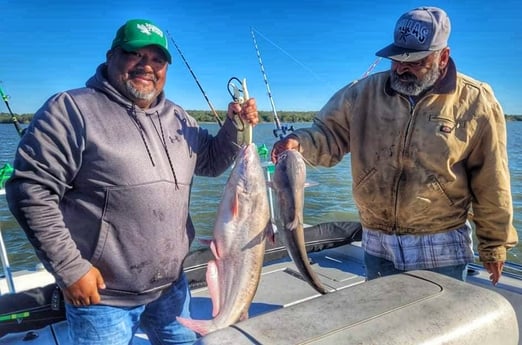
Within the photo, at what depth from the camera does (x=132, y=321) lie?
99.3 inches

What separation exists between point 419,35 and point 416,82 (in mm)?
303

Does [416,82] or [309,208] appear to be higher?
[416,82]

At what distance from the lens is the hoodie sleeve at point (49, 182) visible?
210cm

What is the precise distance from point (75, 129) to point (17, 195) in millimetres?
434

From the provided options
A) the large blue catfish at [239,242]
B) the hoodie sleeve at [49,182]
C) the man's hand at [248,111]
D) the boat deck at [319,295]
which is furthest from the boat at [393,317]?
the man's hand at [248,111]

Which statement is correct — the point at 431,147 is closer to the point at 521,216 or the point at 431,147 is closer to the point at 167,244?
the point at 167,244

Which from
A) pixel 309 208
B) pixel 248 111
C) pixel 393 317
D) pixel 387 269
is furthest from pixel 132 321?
pixel 309 208

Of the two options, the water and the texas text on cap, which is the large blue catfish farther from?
the water

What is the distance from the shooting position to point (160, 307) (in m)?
2.62

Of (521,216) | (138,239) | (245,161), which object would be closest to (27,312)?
(138,239)

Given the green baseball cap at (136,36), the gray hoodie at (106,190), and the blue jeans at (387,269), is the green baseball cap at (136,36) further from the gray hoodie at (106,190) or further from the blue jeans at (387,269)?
the blue jeans at (387,269)

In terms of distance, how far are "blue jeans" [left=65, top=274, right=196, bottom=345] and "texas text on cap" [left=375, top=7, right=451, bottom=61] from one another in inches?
82.9

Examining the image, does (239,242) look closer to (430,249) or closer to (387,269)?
(387,269)

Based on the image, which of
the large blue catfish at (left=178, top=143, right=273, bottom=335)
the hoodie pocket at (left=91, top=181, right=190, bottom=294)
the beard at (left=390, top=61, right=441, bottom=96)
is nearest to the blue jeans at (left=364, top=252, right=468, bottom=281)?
the large blue catfish at (left=178, top=143, right=273, bottom=335)
